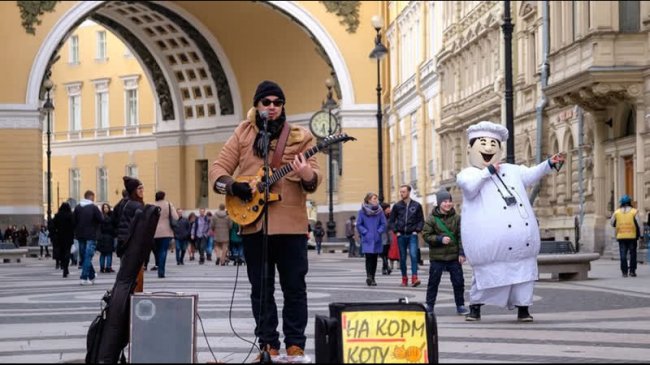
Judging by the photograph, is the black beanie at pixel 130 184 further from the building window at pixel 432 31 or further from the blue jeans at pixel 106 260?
the building window at pixel 432 31

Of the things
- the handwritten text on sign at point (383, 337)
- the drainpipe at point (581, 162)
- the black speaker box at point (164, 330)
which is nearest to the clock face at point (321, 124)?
the drainpipe at point (581, 162)

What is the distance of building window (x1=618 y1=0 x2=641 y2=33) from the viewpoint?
38.7m

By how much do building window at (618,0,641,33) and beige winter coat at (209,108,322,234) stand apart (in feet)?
91.4

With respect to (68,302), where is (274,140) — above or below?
above

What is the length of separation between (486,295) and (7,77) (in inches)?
1929

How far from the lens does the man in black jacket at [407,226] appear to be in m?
26.0

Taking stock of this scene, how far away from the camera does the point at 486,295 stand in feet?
54.0

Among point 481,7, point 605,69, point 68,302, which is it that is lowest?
point 68,302

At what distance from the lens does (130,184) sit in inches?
955

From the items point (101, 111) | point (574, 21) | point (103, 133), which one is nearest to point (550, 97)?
point (574, 21)

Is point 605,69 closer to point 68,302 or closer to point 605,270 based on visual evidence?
point 605,270

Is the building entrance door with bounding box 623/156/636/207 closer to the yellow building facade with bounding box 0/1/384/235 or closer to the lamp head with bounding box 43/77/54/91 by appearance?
the yellow building facade with bounding box 0/1/384/235

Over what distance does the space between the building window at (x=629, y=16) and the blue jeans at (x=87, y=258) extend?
15.5m

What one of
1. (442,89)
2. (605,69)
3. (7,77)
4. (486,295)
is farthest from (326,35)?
(486,295)
